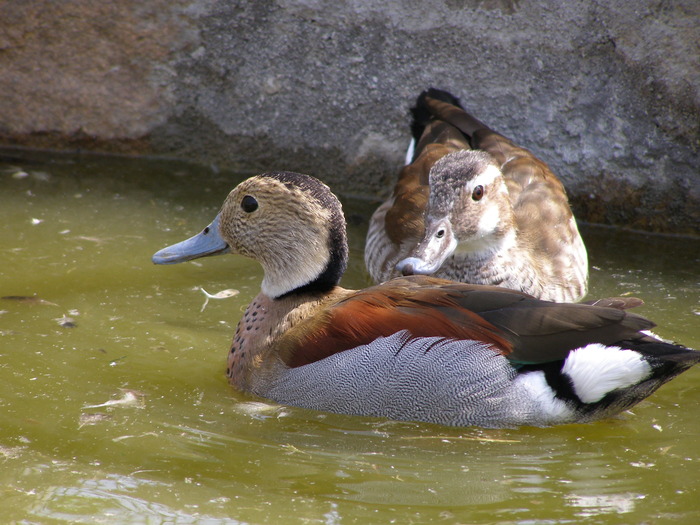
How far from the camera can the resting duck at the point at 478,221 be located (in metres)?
5.62

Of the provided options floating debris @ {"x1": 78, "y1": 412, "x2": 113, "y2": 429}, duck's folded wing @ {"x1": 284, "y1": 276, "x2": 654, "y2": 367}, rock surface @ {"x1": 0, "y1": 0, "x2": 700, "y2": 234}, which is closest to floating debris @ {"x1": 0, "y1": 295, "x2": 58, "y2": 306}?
floating debris @ {"x1": 78, "y1": 412, "x2": 113, "y2": 429}

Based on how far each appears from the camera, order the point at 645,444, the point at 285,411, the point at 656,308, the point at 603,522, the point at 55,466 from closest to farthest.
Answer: the point at 603,522 < the point at 55,466 < the point at 645,444 < the point at 285,411 < the point at 656,308

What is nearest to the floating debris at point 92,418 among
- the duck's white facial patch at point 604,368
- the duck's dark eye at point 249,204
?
the duck's dark eye at point 249,204

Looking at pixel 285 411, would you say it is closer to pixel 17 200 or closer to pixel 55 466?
pixel 55 466

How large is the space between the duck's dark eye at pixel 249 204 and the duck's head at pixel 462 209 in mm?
950

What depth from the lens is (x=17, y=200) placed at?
23.0 ft

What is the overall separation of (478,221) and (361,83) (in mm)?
2248

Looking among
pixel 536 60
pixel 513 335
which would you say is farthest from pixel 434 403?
pixel 536 60

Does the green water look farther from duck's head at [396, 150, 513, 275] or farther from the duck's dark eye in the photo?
duck's head at [396, 150, 513, 275]

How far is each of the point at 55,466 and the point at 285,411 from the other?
3.73 feet

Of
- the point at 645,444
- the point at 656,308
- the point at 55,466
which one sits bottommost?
the point at 55,466

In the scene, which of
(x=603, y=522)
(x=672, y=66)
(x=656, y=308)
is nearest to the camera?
(x=603, y=522)

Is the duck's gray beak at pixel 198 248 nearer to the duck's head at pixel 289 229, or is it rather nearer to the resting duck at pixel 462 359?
the duck's head at pixel 289 229

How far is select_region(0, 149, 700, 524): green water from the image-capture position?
12.3 ft
